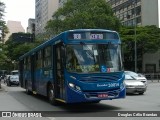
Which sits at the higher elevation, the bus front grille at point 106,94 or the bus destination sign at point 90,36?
the bus destination sign at point 90,36

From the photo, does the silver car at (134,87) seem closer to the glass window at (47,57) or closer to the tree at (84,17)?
the glass window at (47,57)

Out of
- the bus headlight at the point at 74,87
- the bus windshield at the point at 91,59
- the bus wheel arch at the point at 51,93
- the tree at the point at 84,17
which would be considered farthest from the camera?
the tree at the point at 84,17

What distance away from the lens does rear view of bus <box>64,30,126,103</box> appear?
14047mm

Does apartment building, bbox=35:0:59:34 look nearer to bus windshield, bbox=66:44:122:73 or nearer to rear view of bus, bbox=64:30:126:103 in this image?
rear view of bus, bbox=64:30:126:103

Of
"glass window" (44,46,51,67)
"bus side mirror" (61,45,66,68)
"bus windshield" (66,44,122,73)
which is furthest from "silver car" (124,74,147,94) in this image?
"bus side mirror" (61,45,66,68)

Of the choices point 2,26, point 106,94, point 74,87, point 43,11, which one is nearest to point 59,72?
point 74,87

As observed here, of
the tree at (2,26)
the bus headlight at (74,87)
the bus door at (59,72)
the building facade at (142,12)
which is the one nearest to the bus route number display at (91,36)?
the bus door at (59,72)

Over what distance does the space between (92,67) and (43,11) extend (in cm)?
14441

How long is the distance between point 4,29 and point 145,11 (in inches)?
2116

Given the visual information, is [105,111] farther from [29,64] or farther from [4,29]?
[4,29]

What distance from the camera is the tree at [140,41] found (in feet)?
224

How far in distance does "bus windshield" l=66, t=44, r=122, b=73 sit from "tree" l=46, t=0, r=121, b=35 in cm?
4170

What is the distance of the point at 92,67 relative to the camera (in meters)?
14.3

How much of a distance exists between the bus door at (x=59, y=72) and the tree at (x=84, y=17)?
133 feet
